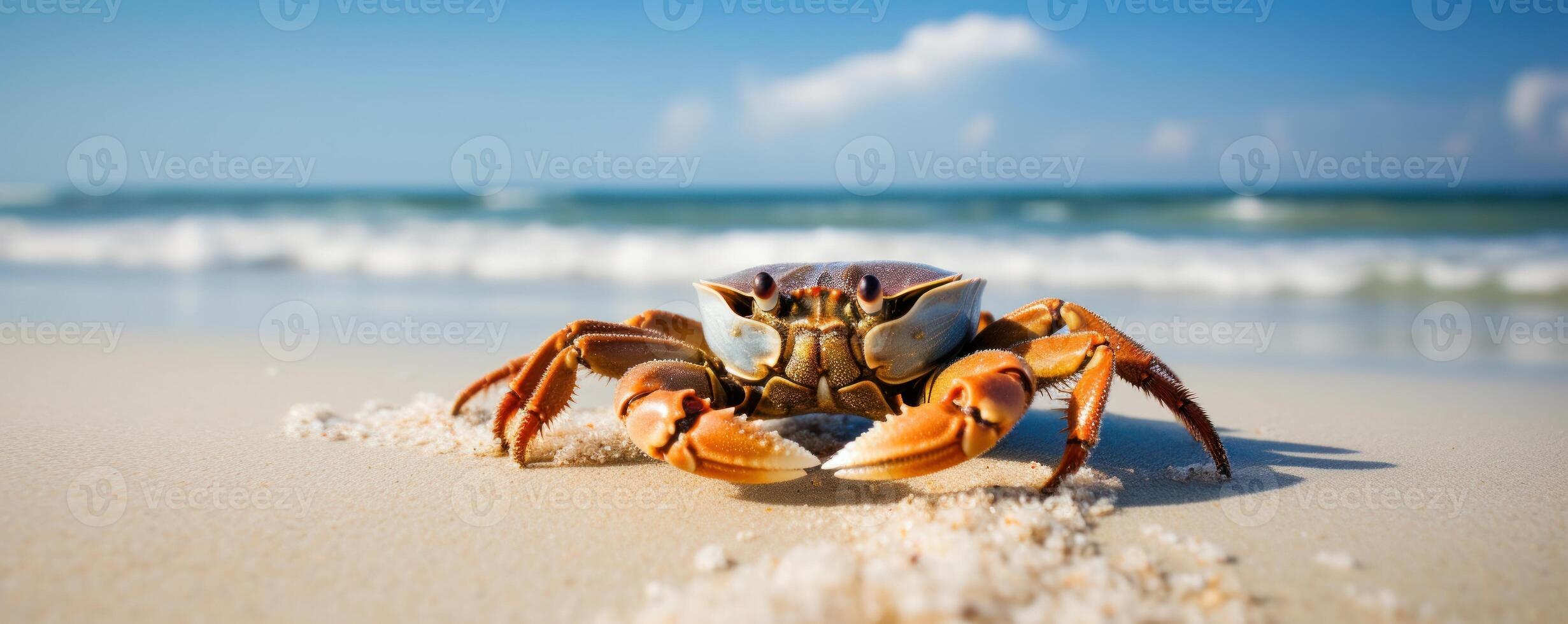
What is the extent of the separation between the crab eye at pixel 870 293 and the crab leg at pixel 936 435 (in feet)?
1.46

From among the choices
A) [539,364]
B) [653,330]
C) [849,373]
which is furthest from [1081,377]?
[539,364]

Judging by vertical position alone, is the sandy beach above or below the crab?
below

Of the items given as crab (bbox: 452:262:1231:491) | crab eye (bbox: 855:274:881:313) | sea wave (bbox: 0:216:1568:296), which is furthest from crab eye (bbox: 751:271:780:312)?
sea wave (bbox: 0:216:1568:296)

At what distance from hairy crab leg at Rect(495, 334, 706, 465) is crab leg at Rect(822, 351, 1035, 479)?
120cm

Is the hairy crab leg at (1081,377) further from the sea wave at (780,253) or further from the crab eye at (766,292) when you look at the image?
the sea wave at (780,253)

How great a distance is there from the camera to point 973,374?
303 centimetres

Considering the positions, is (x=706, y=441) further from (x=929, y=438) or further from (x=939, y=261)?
(x=939, y=261)

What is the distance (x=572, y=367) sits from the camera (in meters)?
3.63

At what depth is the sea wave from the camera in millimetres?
12492

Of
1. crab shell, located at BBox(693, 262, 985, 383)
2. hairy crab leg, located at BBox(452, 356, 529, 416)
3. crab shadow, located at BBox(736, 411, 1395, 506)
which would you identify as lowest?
crab shadow, located at BBox(736, 411, 1395, 506)

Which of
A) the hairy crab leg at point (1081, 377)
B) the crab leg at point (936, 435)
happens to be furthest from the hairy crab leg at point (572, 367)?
the hairy crab leg at point (1081, 377)

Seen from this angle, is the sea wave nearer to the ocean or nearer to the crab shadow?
the ocean

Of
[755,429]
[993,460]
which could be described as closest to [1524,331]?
[993,460]

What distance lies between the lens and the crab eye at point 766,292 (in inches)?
123
